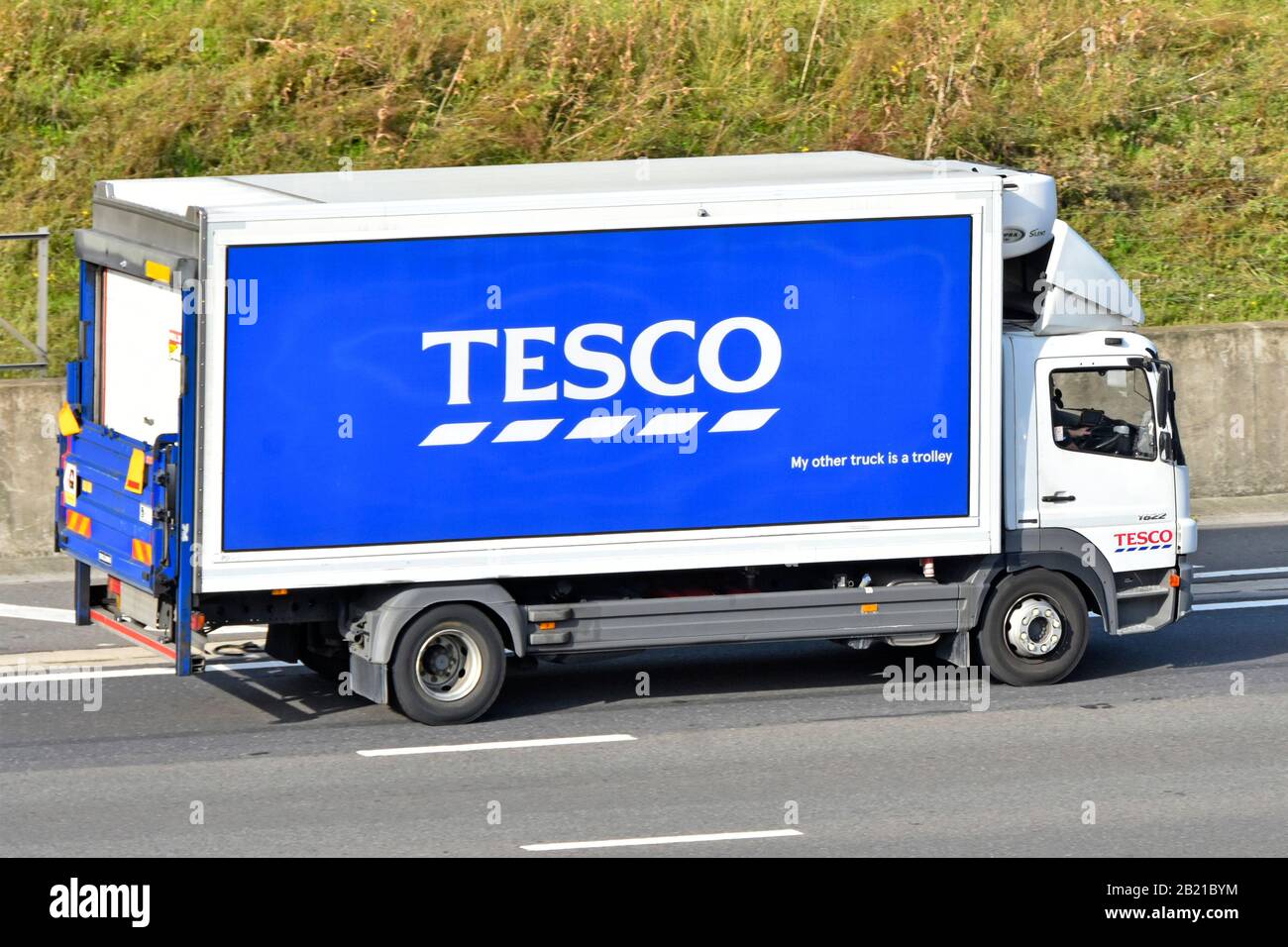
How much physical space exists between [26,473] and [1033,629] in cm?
864

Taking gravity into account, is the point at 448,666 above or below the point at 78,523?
below

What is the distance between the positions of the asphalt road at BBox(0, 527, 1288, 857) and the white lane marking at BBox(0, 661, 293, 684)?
0.33 ft

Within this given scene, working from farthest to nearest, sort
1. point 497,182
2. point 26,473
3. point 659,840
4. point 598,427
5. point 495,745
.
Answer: point 26,473 → point 497,182 → point 598,427 → point 495,745 → point 659,840

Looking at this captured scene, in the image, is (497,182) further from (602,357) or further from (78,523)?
(78,523)

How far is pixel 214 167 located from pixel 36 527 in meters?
5.57

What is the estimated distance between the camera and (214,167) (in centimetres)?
A: 2050

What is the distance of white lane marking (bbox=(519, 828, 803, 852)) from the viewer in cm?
920

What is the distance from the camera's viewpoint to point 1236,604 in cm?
1507

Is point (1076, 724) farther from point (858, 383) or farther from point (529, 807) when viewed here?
point (529, 807)

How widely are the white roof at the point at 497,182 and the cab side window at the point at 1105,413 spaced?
1513mm

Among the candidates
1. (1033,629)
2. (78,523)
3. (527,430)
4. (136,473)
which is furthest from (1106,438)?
(78,523)

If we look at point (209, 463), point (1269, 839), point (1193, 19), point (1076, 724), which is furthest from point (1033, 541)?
point (1193, 19)

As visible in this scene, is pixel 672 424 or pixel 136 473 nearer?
pixel 136 473

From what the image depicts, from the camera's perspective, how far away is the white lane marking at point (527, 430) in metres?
11.0
